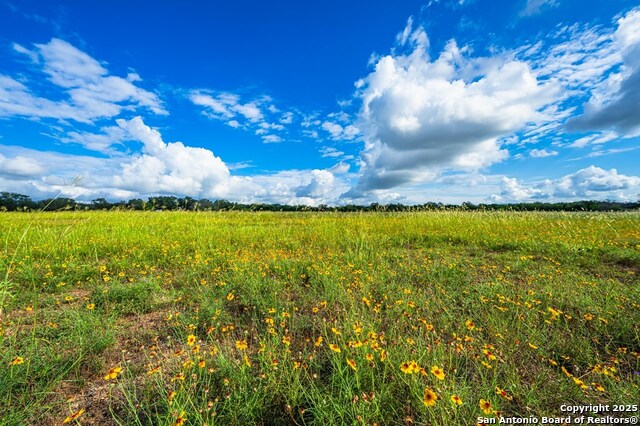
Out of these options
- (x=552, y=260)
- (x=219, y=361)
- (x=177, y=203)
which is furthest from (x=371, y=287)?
(x=177, y=203)

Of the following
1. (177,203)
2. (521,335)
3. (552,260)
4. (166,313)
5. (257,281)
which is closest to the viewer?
(521,335)

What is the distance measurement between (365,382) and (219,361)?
118 centimetres

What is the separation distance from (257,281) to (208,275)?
123 centimetres

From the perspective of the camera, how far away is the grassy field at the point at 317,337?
186 centimetres

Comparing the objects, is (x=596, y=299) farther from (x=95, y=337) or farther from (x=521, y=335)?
(x=95, y=337)

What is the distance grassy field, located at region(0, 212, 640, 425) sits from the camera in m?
1.86

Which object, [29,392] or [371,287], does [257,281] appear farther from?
[29,392]

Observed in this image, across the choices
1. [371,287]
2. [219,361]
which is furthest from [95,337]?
[371,287]

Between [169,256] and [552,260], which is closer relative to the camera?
[552,260]

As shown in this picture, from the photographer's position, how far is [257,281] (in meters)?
4.01

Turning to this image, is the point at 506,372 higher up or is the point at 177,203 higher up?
the point at 177,203

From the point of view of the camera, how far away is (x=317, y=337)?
2.86 metres

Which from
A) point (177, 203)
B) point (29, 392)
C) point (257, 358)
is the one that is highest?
point (177, 203)

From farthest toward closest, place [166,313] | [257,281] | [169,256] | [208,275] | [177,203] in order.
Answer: [177,203] → [169,256] → [208,275] → [257,281] → [166,313]
